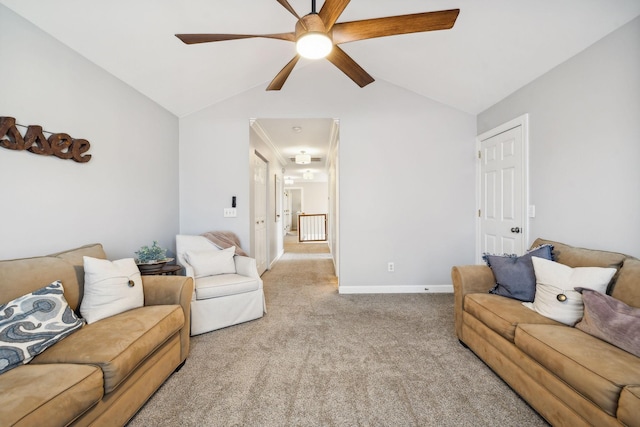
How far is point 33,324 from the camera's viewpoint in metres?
1.40

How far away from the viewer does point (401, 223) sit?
12.5 feet

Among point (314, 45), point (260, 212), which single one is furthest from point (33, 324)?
point (260, 212)

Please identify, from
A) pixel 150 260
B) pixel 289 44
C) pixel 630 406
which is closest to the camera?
pixel 630 406

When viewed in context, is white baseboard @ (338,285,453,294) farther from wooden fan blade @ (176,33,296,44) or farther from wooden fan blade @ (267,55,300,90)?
wooden fan blade @ (176,33,296,44)

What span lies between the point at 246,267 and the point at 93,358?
5.61 feet

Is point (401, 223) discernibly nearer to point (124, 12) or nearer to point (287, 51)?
point (287, 51)

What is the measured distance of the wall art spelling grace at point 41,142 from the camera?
1714mm

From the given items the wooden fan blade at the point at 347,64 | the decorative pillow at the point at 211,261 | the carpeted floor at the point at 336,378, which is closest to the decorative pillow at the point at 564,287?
the carpeted floor at the point at 336,378

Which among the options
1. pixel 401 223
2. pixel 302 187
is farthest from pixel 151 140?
pixel 302 187

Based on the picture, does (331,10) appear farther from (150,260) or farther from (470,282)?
(150,260)

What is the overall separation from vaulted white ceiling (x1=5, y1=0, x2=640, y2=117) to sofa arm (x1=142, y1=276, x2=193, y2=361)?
192 centimetres

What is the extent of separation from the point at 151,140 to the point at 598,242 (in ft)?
13.7

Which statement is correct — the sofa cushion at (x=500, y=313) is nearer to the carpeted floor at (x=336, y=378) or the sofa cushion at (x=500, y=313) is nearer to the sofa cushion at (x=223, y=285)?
the carpeted floor at (x=336, y=378)

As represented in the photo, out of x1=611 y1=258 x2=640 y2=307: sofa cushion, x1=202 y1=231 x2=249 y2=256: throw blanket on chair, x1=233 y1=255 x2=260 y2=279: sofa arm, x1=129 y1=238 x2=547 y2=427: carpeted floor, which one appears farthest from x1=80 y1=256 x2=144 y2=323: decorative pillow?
x1=611 y1=258 x2=640 y2=307: sofa cushion
